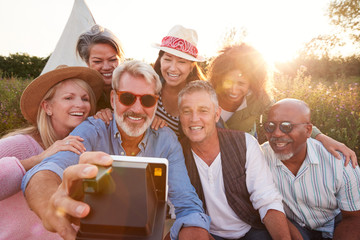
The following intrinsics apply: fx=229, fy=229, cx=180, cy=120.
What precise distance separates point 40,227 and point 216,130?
1.79 meters

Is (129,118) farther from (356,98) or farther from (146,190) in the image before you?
(356,98)

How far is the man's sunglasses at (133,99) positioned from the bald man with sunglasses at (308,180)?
1167 millimetres

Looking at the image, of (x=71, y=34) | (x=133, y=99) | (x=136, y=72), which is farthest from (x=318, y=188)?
(x=71, y=34)

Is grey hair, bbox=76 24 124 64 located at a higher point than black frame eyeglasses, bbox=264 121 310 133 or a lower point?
higher

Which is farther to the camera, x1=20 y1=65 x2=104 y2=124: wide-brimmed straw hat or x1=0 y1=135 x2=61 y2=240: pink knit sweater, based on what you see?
x1=20 y1=65 x2=104 y2=124: wide-brimmed straw hat

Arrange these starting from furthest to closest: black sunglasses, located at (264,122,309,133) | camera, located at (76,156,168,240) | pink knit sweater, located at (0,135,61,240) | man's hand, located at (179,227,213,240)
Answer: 1. black sunglasses, located at (264,122,309,133)
2. pink knit sweater, located at (0,135,61,240)
3. man's hand, located at (179,227,213,240)
4. camera, located at (76,156,168,240)

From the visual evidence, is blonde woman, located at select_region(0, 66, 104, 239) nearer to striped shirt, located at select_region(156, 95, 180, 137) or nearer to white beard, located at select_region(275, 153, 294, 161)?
striped shirt, located at select_region(156, 95, 180, 137)

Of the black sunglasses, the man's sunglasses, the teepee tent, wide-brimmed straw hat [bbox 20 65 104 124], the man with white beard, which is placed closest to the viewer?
the man with white beard

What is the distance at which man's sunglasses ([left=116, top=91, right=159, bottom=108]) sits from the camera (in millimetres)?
2041

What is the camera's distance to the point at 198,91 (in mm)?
2262

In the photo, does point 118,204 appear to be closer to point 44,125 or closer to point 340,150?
point 44,125

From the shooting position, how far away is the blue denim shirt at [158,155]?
5.36 feet

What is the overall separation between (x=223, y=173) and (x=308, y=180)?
82 centimetres

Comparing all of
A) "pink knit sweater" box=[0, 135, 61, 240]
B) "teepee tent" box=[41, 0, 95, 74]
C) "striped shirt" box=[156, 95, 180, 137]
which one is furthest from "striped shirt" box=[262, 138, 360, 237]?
"teepee tent" box=[41, 0, 95, 74]
